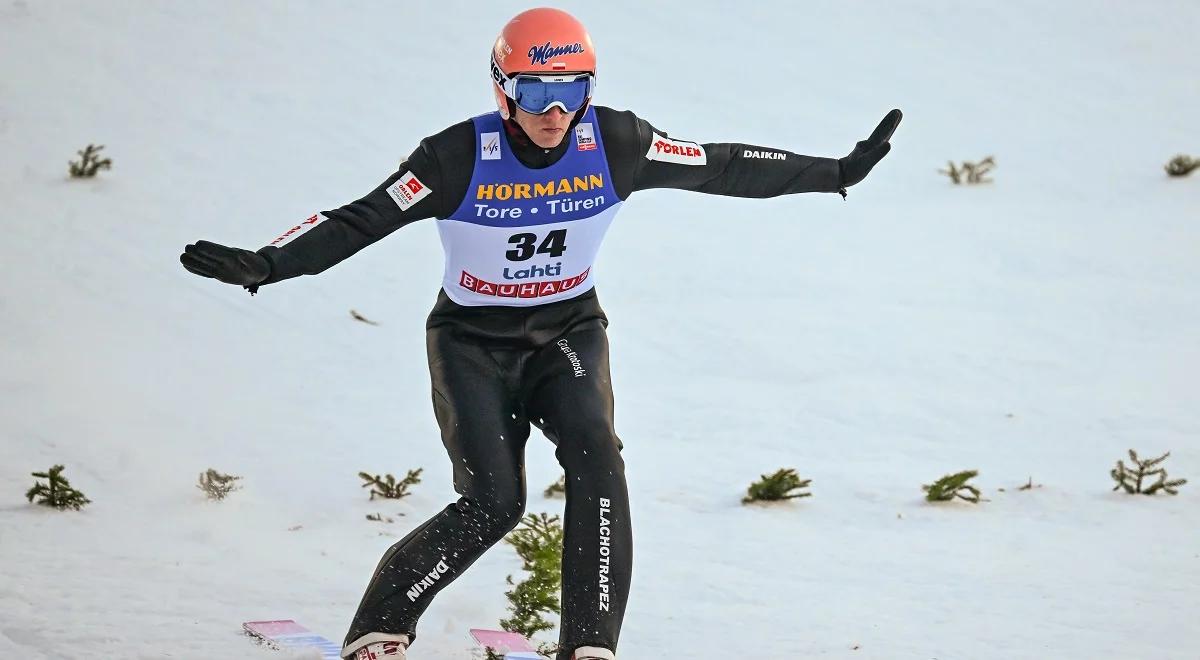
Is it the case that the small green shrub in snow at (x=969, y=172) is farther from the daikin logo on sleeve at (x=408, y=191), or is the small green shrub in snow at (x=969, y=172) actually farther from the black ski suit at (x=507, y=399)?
the daikin logo on sleeve at (x=408, y=191)

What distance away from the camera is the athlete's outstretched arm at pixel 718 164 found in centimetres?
493

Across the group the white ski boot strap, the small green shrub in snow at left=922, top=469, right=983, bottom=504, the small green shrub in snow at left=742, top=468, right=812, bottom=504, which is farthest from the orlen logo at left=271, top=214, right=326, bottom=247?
the small green shrub in snow at left=922, top=469, right=983, bottom=504

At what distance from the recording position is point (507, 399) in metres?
4.88

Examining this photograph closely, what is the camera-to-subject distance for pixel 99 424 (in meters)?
8.16

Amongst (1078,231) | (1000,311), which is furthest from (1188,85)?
(1000,311)

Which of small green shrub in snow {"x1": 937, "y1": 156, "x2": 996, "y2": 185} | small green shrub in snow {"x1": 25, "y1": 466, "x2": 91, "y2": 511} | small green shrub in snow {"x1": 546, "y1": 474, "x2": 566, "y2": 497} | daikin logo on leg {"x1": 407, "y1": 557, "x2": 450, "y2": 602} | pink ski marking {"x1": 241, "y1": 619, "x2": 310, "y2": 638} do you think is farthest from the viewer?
small green shrub in snow {"x1": 937, "y1": 156, "x2": 996, "y2": 185}

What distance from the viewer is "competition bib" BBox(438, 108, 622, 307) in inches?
186

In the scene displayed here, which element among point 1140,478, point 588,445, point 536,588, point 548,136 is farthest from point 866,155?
point 1140,478

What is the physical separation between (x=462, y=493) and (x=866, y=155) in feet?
6.76

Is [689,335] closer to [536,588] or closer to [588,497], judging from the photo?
[536,588]

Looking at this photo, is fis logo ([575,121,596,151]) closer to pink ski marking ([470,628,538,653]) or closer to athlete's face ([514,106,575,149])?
athlete's face ([514,106,575,149])

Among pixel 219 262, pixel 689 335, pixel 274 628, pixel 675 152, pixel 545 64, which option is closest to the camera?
pixel 219 262

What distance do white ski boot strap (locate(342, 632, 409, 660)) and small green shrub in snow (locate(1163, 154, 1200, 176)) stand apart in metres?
11.5

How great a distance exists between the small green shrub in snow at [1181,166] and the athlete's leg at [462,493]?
11.0m
